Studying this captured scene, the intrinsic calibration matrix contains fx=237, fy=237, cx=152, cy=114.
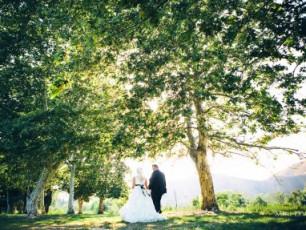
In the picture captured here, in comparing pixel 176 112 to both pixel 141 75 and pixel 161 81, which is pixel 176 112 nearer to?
pixel 161 81

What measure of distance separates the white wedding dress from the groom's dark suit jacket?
0.79m

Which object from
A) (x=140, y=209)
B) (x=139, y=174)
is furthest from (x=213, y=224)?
(x=139, y=174)

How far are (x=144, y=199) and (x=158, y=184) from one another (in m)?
1.48

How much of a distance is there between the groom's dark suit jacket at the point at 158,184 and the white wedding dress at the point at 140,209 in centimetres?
79

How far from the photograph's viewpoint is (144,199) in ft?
42.2

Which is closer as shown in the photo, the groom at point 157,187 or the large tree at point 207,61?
the large tree at point 207,61

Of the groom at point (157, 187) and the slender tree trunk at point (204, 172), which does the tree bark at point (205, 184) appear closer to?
the slender tree trunk at point (204, 172)

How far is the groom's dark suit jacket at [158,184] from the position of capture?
13992 mm

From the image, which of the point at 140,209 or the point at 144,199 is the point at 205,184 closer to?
the point at 144,199

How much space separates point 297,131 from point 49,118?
57.0 feet

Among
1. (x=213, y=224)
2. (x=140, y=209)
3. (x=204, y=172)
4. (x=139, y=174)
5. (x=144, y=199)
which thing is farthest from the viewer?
(x=204, y=172)

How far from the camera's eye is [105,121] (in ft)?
49.1

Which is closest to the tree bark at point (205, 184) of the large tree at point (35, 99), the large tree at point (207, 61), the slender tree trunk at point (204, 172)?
the slender tree trunk at point (204, 172)

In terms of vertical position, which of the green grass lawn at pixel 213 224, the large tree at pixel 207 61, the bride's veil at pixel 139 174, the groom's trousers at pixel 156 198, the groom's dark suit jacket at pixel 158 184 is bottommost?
the green grass lawn at pixel 213 224
